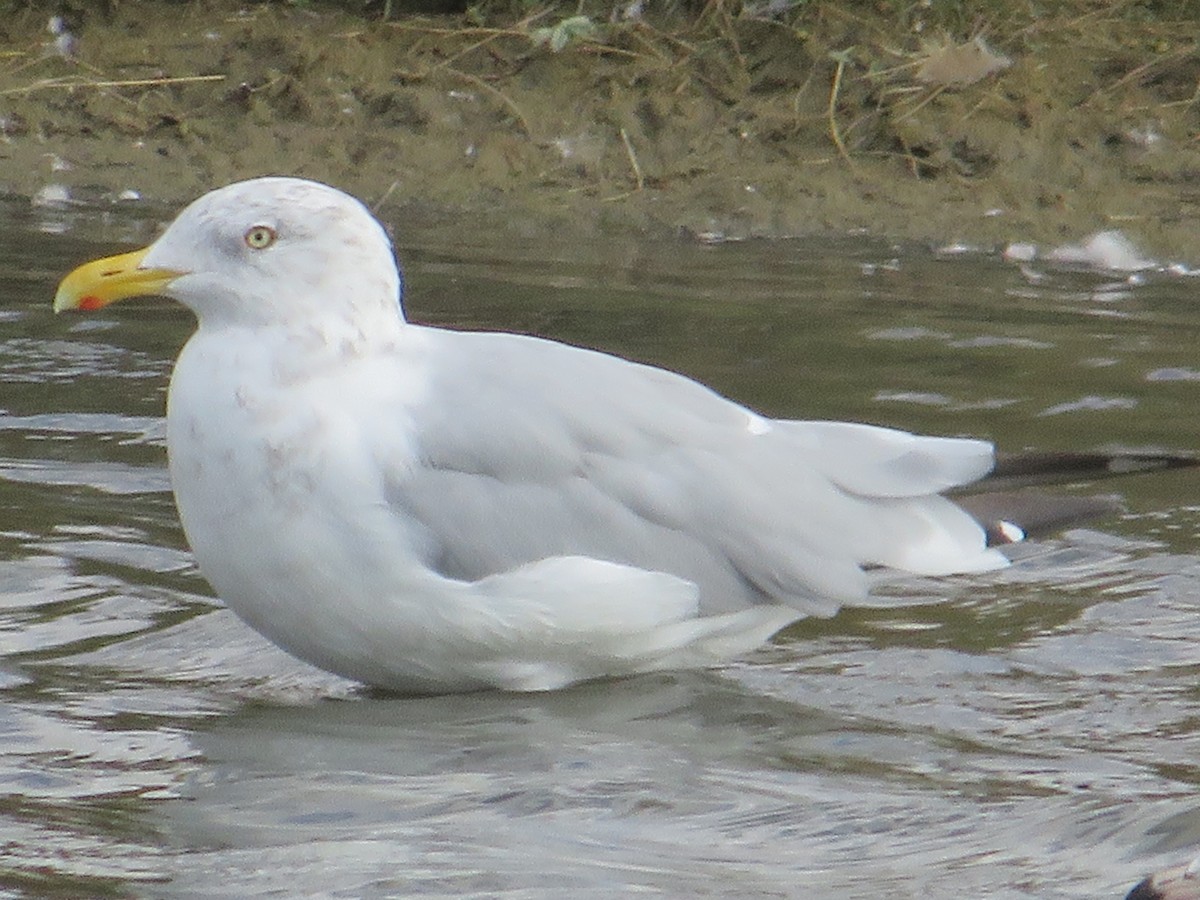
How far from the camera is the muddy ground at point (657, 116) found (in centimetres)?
933

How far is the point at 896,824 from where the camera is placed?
4027 millimetres

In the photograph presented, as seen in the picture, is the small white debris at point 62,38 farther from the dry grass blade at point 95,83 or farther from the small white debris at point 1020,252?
the small white debris at point 1020,252

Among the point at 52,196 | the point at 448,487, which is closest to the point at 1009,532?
the point at 448,487

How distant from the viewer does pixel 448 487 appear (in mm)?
4629

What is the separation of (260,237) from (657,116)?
5.15 m

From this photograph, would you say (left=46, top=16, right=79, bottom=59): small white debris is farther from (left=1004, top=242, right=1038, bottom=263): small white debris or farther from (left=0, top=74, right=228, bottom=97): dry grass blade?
(left=1004, top=242, right=1038, bottom=263): small white debris

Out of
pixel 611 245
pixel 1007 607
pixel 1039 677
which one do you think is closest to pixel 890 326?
pixel 611 245

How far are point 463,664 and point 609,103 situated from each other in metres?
5.44

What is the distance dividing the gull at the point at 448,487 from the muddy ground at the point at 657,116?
14.0ft

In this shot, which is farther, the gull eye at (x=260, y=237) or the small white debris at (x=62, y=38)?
A: the small white debris at (x=62, y=38)

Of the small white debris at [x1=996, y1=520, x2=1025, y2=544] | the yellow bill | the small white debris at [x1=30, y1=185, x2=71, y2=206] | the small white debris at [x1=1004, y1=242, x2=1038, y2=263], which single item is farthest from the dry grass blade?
the small white debris at [x1=996, y1=520, x2=1025, y2=544]

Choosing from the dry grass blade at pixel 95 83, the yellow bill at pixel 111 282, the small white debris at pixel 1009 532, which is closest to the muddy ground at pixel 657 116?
the dry grass blade at pixel 95 83

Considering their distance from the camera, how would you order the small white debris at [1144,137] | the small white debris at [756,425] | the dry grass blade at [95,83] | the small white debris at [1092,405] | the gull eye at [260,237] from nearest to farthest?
the gull eye at [260,237] < the small white debris at [756,425] < the small white debris at [1092,405] < the small white debris at [1144,137] < the dry grass blade at [95,83]

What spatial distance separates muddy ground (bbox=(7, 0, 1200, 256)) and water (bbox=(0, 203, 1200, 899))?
1.96 meters
